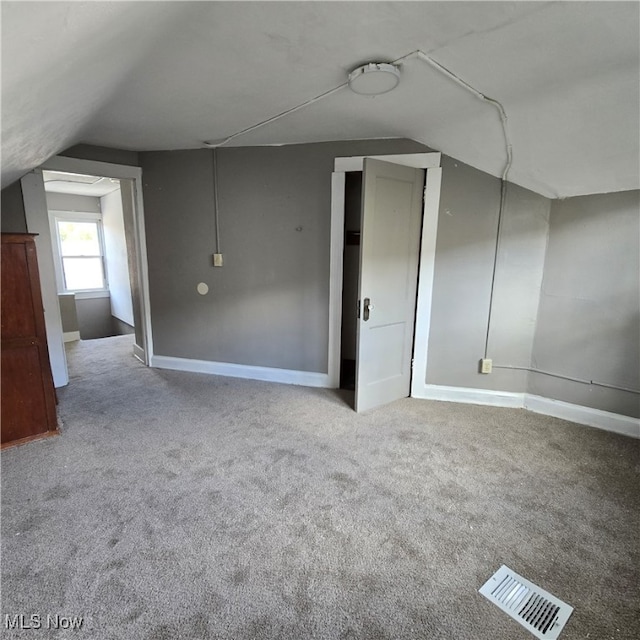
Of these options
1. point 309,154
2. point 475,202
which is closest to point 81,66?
point 309,154

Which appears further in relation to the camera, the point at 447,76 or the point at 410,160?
the point at 410,160

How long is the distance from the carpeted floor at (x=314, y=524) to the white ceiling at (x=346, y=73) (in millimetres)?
1789

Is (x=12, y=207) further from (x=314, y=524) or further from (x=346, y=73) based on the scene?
(x=314, y=524)

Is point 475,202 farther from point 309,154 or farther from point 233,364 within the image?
point 233,364

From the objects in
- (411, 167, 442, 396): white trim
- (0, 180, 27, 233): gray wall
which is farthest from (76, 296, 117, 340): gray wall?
(411, 167, 442, 396): white trim

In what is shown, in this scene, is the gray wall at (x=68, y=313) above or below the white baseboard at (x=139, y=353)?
above

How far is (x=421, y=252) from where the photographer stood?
9.92 feet

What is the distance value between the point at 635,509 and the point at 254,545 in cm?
197

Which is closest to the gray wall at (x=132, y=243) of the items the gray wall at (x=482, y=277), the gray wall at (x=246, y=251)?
the gray wall at (x=246, y=251)

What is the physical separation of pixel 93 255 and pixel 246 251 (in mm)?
5055

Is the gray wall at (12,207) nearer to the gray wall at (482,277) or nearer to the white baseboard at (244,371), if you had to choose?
the white baseboard at (244,371)

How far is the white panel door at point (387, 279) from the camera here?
2709 mm

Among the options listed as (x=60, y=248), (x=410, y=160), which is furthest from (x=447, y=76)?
(x=60, y=248)

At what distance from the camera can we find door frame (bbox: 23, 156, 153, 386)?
3132 mm
